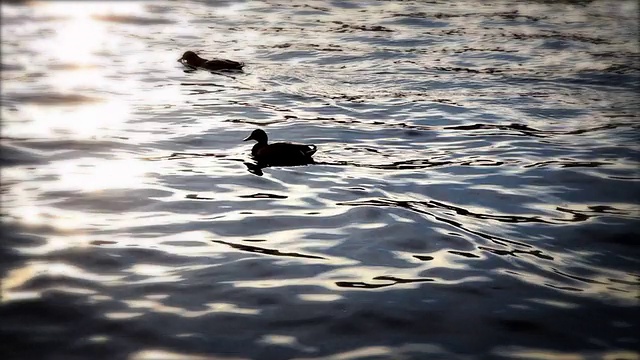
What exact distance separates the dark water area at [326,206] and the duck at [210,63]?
24cm

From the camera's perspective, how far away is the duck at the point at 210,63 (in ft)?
60.2

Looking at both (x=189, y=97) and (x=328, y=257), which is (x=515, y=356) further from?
(x=189, y=97)

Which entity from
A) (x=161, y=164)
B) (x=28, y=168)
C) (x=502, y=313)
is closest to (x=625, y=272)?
(x=502, y=313)

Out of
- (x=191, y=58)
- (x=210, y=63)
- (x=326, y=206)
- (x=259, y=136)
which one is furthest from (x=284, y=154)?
(x=191, y=58)

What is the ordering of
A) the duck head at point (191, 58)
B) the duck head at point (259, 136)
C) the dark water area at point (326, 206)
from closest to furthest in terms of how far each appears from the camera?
the dark water area at point (326, 206)
the duck head at point (259, 136)
the duck head at point (191, 58)

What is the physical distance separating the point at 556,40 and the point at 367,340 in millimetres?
17797

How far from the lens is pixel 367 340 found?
6480 mm

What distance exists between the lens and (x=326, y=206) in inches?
386

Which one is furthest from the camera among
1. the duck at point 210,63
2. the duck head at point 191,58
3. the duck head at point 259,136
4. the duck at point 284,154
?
the duck head at point 191,58

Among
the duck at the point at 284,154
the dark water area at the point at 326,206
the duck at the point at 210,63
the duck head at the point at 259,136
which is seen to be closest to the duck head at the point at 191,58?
the duck at the point at 210,63

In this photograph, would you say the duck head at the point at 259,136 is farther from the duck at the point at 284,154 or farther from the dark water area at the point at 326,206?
the duck at the point at 284,154

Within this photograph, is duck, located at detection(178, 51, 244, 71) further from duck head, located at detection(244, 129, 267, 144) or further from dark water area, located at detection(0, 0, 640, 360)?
duck head, located at detection(244, 129, 267, 144)

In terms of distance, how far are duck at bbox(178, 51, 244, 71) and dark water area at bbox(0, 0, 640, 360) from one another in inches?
Result: 9.6

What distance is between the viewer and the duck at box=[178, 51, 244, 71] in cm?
1836
